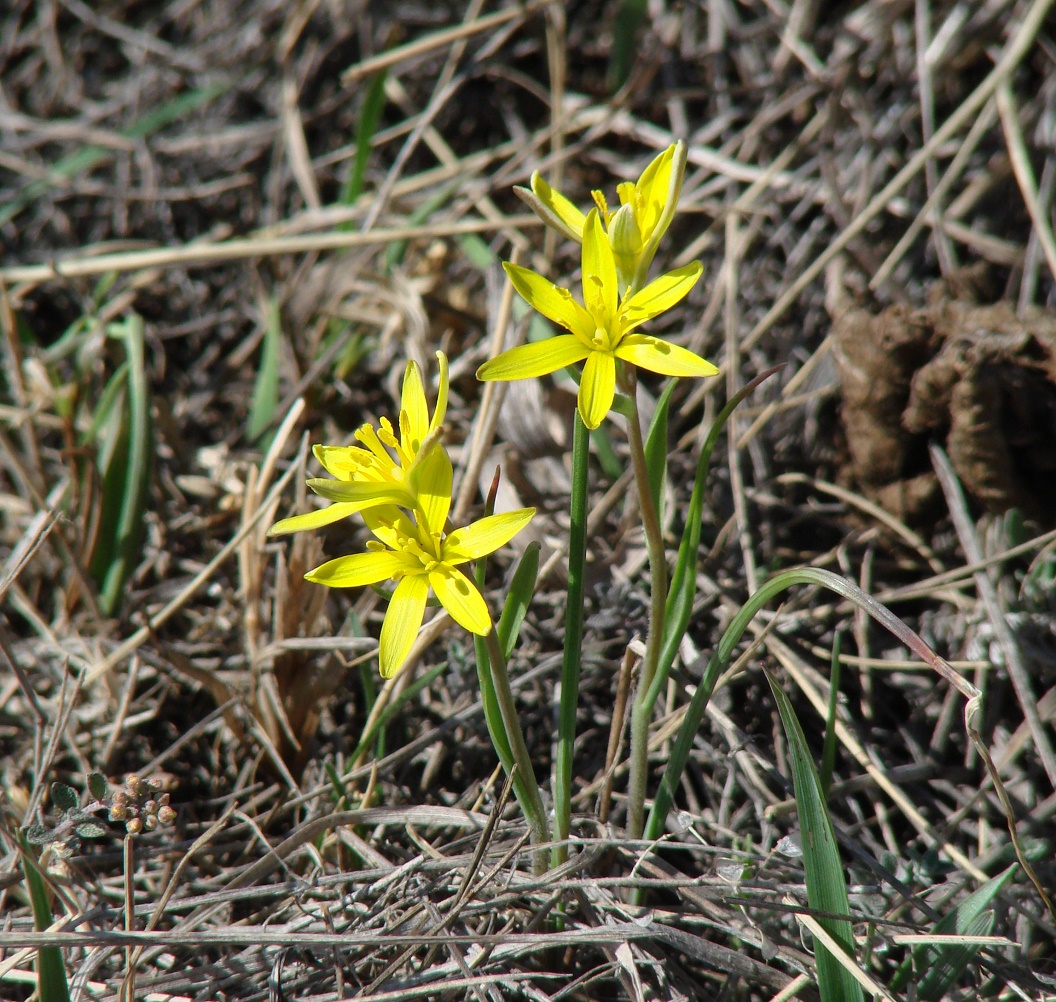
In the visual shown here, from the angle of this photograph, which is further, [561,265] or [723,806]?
[561,265]

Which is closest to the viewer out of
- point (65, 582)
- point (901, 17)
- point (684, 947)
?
point (684, 947)

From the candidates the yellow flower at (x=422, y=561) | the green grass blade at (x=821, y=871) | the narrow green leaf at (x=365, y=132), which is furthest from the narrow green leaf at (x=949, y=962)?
the narrow green leaf at (x=365, y=132)

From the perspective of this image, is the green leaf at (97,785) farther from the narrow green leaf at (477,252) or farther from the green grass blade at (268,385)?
the narrow green leaf at (477,252)

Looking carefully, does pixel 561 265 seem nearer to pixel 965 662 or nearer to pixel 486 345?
pixel 486 345

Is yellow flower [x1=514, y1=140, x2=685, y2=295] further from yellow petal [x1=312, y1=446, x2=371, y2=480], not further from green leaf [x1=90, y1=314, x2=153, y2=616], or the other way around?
green leaf [x1=90, y1=314, x2=153, y2=616]

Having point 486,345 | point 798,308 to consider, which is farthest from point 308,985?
point 798,308

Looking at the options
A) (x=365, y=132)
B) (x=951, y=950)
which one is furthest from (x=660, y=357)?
(x=365, y=132)
